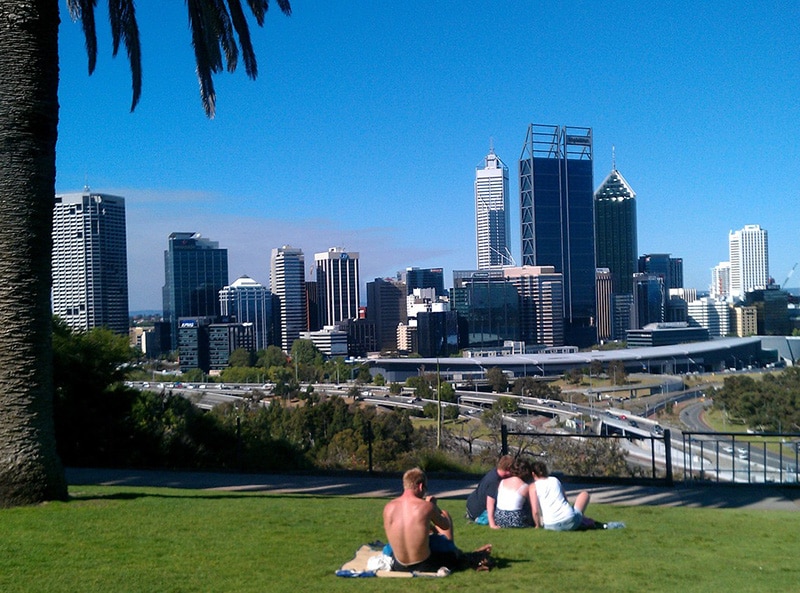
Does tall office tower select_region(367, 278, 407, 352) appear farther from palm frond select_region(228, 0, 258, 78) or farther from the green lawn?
the green lawn

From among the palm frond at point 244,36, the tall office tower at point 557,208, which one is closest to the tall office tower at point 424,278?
the tall office tower at point 557,208

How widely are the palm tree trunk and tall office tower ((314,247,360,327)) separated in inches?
4174

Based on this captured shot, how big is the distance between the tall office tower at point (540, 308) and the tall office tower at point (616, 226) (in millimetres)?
48794

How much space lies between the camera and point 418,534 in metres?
5.43

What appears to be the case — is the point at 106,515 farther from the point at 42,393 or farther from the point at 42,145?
the point at 42,145

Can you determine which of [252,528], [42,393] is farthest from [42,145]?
[252,528]

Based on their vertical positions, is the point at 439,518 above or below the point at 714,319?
above

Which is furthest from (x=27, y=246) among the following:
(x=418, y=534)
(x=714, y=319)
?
(x=714, y=319)

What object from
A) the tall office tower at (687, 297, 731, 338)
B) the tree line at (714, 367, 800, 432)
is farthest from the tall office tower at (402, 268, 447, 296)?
the tree line at (714, 367, 800, 432)

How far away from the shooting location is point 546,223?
13350cm

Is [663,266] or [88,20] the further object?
[663,266]

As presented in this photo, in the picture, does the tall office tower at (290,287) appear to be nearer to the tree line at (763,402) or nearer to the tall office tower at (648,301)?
the tall office tower at (648,301)

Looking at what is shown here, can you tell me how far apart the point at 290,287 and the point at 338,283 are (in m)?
11.3

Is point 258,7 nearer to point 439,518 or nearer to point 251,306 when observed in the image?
point 439,518
